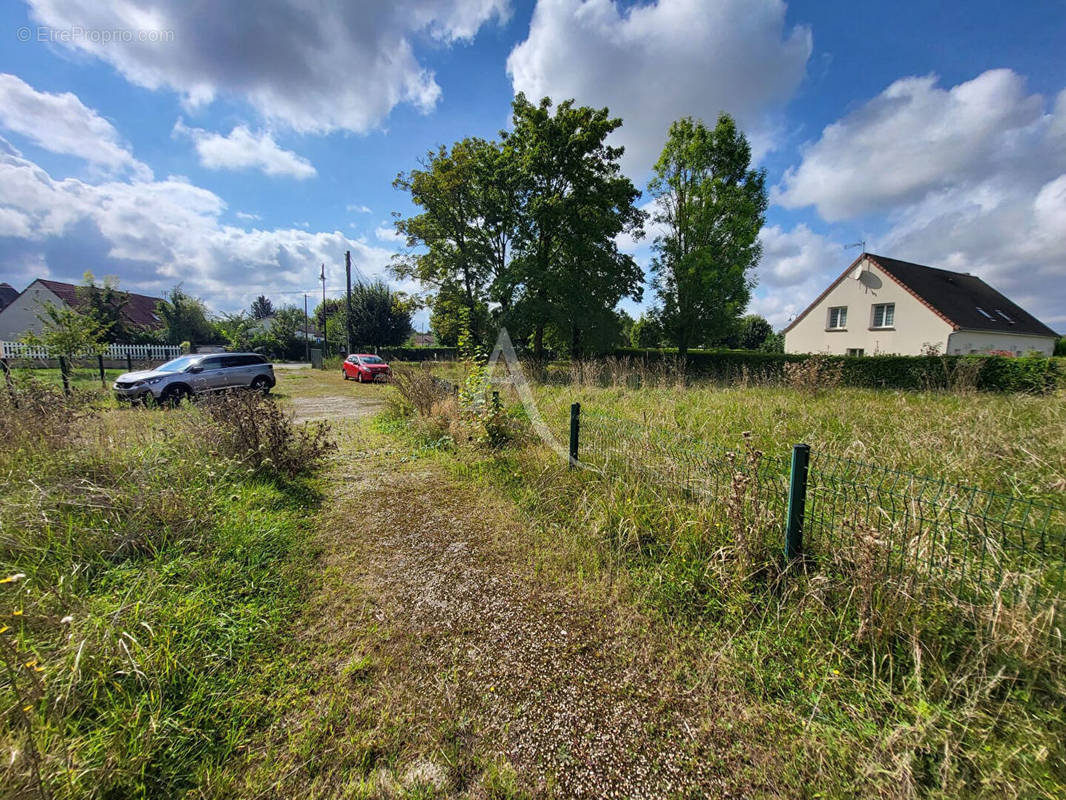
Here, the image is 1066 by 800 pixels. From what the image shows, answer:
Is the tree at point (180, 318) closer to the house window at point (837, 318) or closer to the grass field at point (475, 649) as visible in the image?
the grass field at point (475, 649)

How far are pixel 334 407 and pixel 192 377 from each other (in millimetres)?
4111

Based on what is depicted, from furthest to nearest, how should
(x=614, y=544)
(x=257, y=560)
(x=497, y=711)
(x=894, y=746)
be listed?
(x=614, y=544), (x=257, y=560), (x=497, y=711), (x=894, y=746)

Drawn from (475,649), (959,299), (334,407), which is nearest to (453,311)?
(334,407)

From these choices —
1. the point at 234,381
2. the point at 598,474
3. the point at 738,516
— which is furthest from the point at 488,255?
the point at 738,516

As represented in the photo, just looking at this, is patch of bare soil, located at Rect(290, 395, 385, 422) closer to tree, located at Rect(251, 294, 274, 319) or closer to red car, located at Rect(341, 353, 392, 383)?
red car, located at Rect(341, 353, 392, 383)

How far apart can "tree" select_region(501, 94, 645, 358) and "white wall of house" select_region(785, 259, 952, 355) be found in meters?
13.6

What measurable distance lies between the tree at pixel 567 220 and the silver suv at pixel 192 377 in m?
9.95

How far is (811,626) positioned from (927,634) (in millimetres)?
530

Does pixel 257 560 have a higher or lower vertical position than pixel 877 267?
lower

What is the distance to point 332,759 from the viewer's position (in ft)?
5.25

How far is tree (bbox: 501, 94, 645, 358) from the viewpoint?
1574 centimetres

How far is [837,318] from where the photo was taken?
872 inches

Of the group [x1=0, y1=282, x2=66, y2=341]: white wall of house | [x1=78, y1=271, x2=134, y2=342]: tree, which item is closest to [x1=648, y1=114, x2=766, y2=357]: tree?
[x1=78, y1=271, x2=134, y2=342]: tree

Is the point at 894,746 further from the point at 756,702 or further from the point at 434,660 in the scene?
the point at 434,660
